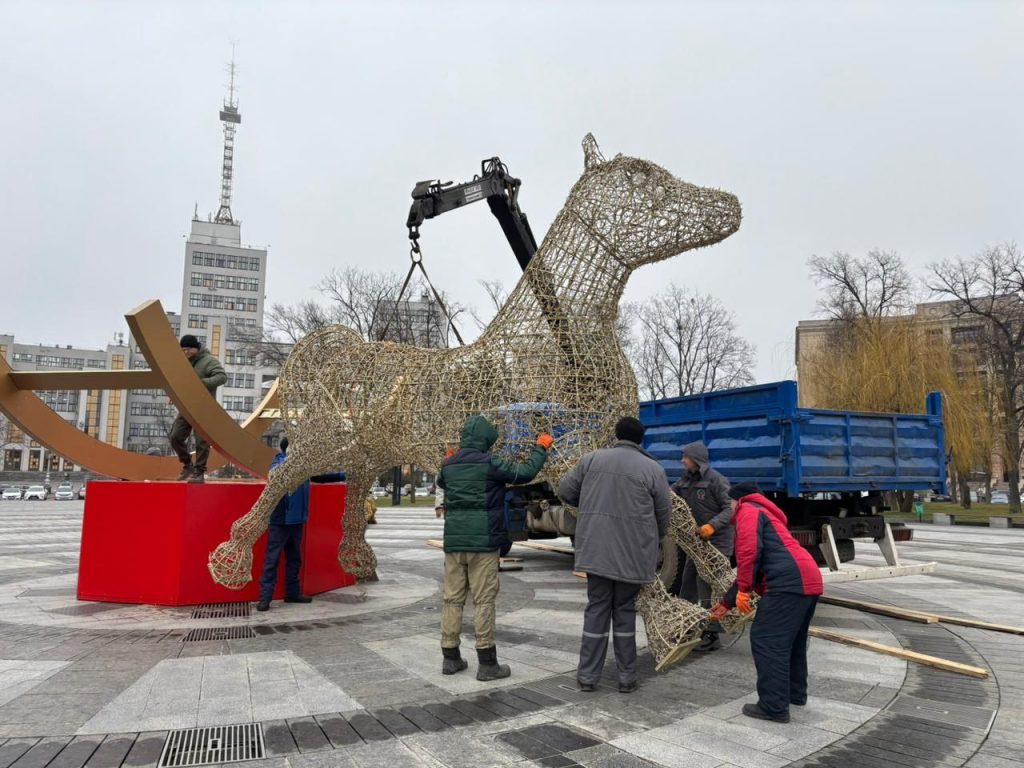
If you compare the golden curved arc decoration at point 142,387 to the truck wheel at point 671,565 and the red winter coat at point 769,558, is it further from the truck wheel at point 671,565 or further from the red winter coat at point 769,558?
the red winter coat at point 769,558

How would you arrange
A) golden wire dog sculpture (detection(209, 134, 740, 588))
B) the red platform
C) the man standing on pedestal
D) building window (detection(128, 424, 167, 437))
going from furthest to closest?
1. building window (detection(128, 424, 167, 437))
2. the man standing on pedestal
3. the red platform
4. golden wire dog sculpture (detection(209, 134, 740, 588))

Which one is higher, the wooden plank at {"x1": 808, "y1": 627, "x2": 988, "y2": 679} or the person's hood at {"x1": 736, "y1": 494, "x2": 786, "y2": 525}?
the person's hood at {"x1": 736, "y1": 494, "x2": 786, "y2": 525}

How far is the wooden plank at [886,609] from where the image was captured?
605 centimetres

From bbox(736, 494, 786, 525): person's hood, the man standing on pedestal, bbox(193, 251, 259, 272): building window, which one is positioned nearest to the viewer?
bbox(736, 494, 786, 525): person's hood

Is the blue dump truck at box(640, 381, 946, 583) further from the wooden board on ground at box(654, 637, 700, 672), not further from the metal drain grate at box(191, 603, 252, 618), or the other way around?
the metal drain grate at box(191, 603, 252, 618)

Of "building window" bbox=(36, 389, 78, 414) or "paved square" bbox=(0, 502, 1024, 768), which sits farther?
"building window" bbox=(36, 389, 78, 414)

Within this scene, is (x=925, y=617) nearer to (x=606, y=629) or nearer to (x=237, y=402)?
(x=606, y=629)

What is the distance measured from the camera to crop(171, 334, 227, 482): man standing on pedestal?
662 cm

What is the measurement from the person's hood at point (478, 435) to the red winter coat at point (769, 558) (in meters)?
1.54

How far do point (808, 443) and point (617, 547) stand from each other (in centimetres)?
295

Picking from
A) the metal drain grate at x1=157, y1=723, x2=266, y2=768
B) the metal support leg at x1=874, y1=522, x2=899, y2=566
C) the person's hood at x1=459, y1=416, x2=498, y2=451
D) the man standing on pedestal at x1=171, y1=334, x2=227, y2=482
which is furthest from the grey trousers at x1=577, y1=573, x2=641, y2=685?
the man standing on pedestal at x1=171, y1=334, x2=227, y2=482

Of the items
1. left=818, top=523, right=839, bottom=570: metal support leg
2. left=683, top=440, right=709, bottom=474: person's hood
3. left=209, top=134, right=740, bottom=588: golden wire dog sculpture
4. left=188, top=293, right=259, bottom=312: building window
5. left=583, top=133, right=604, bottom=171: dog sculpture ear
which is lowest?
left=818, top=523, right=839, bottom=570: metal support leg

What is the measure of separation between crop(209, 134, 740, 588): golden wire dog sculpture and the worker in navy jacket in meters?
0.19

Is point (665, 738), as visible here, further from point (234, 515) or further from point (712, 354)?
point (712, 354)
